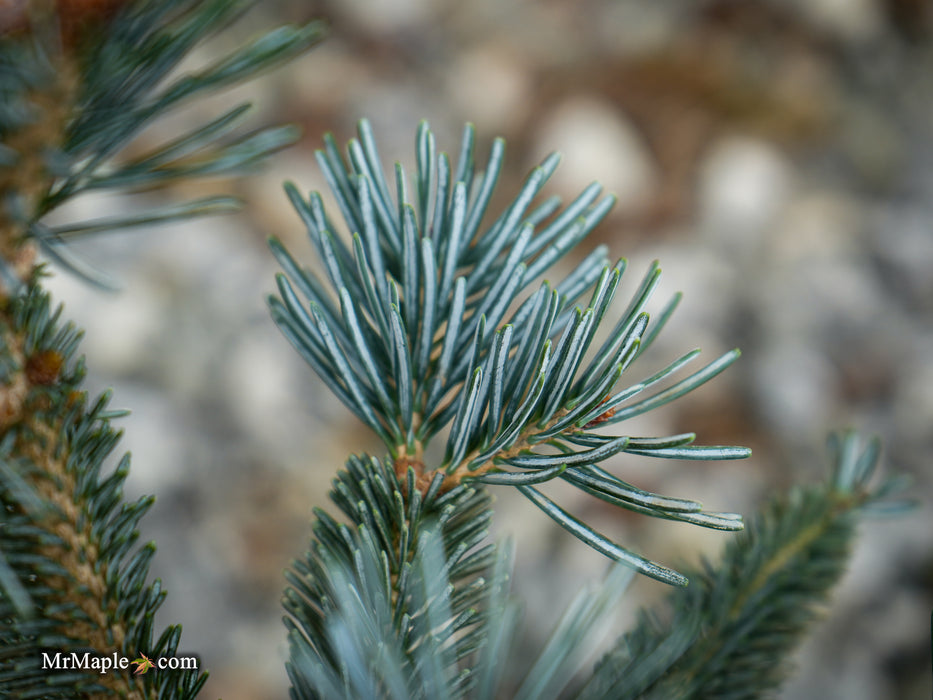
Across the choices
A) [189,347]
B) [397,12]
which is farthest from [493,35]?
[189,347]

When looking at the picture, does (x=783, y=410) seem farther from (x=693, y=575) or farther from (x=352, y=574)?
(x=352, y=574)

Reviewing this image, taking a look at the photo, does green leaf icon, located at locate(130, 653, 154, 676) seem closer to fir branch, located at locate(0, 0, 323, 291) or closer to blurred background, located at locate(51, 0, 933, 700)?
fir branch, located at locate(0, 0, 323, 291)

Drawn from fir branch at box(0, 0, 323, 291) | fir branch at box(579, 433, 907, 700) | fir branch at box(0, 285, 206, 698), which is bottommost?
fir branch at box(579, 433, 907, 700)

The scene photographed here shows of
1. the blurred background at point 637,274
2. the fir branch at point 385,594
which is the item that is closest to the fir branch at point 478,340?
the fir branch at point 385,594

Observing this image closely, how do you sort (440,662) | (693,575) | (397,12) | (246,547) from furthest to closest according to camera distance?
(397,12), (246,547), (693,575), (440,662)

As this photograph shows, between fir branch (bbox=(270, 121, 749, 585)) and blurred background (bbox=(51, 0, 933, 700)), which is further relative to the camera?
blurred background (bbox=(51, 0, 933, 700))

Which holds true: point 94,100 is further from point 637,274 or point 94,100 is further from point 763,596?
point 637,274

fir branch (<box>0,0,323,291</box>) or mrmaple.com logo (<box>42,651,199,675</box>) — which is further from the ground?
fir branch (<box>0,0,323,291</box>)

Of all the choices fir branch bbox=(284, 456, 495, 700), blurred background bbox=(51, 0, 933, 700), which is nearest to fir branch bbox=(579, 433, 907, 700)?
fir branch bbox=(284, 456, 495, 700)
